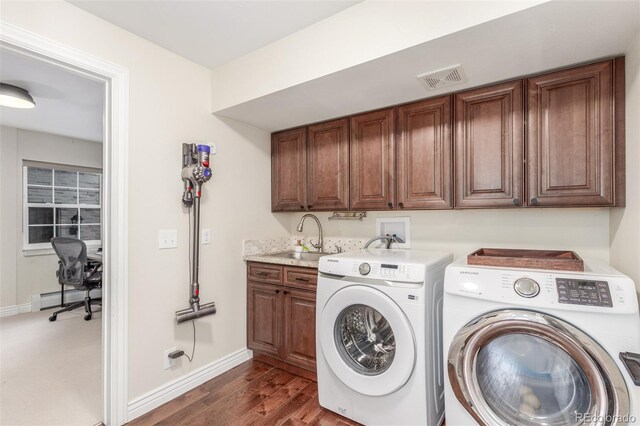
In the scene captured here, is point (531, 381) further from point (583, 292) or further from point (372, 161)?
point (372, 161)

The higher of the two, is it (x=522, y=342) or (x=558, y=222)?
(x=558, y=222)

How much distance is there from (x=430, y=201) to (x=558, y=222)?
79 centimetres

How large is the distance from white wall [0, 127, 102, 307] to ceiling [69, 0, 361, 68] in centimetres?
349

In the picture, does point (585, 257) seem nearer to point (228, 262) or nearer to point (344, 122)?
point (344, 122)

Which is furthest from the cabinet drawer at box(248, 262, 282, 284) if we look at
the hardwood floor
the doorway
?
the doorway

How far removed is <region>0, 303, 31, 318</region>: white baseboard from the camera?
3915mm

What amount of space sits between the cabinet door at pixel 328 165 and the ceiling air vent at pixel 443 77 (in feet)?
2.55

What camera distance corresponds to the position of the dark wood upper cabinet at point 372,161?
2.33 m

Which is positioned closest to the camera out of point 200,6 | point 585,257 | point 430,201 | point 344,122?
point 200,6

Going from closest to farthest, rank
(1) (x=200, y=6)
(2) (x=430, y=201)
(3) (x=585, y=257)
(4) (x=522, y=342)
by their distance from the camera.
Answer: (4) (x=522, y=342)
(1) (x=200, y=6)
(3) (x=585, y=257)
(2) (x=430, y=201)

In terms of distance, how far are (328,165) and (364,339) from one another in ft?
4.64

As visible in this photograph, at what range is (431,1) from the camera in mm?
1486

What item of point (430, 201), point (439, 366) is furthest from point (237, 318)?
point (430, 201)

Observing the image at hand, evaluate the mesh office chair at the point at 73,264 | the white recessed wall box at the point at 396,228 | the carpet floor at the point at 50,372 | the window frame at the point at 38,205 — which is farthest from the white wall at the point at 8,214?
the white recessed wall box at the point at 396,228
